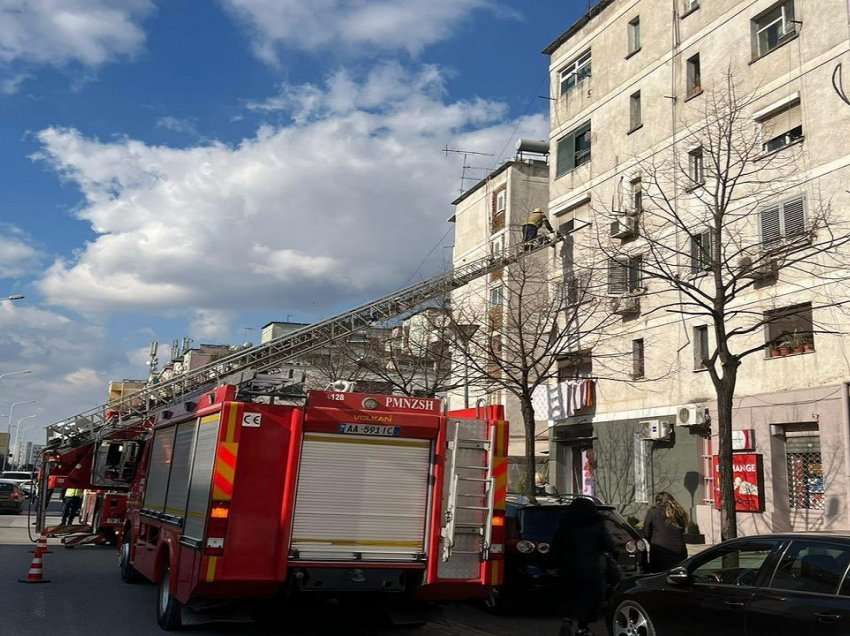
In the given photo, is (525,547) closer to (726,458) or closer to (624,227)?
(726,458)

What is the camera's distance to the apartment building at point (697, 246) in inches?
680

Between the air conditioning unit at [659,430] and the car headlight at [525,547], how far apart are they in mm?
11623

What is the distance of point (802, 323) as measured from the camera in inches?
701

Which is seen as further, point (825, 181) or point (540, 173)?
point (540, 173)

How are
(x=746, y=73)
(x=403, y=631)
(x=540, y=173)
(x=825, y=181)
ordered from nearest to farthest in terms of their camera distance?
(x=403, y=631) < (x=825, y=181) < (x=746, y=73) < (x=540, y=173)

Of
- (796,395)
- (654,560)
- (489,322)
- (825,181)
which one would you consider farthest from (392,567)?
(489,322)

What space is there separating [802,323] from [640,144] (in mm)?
8300

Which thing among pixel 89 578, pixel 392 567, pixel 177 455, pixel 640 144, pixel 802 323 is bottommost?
pixel 89 578

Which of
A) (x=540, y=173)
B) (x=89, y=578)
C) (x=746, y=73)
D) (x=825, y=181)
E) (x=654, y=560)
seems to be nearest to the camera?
(x=654, y=560)

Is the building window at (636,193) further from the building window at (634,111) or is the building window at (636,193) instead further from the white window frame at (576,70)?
the white window frame at (576,70)

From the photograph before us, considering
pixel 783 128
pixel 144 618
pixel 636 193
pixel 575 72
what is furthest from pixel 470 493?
pixel 575 72

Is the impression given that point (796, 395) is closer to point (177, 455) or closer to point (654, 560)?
point (654, 560)

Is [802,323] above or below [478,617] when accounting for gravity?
above

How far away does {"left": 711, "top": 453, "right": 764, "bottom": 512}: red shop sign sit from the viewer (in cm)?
1812
